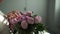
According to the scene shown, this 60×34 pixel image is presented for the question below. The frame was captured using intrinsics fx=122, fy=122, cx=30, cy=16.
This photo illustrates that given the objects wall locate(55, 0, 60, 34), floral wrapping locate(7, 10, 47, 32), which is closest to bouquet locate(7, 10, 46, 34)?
floral wrapping locate(7, 10, 47, 32)

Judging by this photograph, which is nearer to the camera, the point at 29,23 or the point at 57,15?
the point at 29,23

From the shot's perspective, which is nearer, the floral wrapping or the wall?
the floral wrapping

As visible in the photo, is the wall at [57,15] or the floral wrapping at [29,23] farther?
the wall at [57,15]

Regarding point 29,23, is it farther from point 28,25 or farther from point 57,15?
point 57,15

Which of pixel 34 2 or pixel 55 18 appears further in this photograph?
pixel 34 2

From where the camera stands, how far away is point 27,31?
876mm

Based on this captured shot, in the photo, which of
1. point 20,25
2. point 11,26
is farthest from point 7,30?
point 20,25

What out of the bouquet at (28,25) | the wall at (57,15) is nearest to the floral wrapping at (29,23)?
the bouquet at (28,25)

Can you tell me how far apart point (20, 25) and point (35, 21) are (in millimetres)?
113

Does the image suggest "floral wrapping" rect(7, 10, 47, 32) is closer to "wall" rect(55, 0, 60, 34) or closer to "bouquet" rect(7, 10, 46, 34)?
"bouquet" rect(7, 10, 46, 34)

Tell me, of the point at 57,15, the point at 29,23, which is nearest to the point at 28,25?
the point at 29,23

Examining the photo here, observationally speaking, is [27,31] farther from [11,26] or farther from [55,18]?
[55,18]

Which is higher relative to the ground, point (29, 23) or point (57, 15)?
point (29, 23)

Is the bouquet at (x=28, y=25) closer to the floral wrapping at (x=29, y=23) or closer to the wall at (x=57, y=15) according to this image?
the floral wrapping at (x=29, y=23)
